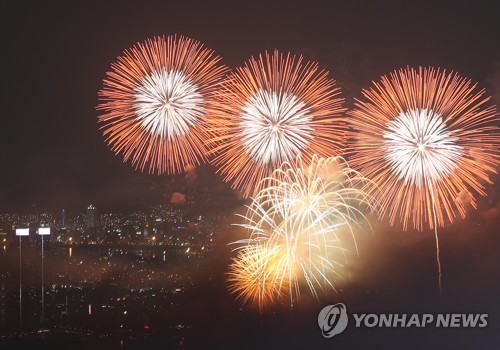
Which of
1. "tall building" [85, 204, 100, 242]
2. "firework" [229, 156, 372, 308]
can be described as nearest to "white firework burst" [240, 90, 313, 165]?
"firework" [229, 156, 372, 308]

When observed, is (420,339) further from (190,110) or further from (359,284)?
(190,110)

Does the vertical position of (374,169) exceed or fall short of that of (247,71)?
it falls short

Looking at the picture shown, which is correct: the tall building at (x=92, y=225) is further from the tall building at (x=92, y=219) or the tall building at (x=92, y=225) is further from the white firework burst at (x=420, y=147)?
the white firework burst at (x=420, y=147)

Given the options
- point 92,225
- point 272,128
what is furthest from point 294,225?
point 92,225

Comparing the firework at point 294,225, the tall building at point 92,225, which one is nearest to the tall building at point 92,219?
the tall building at point 92,225

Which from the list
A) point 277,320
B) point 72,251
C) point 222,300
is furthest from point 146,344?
point 72,251

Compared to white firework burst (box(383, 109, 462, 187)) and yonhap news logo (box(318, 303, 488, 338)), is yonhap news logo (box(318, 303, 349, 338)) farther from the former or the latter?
white firework burst (box(383, 109, 462, 187))
